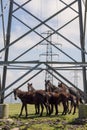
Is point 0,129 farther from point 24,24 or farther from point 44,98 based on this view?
point 24,24

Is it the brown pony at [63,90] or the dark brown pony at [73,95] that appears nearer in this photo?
the brown pony at [63,90]

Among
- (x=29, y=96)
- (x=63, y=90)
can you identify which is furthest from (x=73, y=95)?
(x=29, y=96)

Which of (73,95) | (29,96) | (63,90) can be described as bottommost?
(29,96)

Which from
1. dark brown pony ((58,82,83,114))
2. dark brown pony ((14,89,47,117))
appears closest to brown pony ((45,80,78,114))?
dark brown pony ((58,82,83,114))

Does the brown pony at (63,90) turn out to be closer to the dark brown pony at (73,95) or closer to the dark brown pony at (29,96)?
the dark brown pony at (73,95)

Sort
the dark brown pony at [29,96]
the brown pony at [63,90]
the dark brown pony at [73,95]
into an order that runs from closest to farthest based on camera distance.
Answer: the dark brown pony at [29,96], the brown pony at [63,90], the dark brown pony at [73,95]

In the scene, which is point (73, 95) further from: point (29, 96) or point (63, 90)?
point (29, 96)

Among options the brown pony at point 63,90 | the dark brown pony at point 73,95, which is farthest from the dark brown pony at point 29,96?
the dark brown pony at point 73,95

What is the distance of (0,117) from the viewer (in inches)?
744

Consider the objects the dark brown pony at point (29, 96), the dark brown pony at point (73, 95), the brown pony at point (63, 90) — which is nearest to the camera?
the dark brown pony at point (29, 96)

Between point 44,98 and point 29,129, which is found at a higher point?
point 44,98

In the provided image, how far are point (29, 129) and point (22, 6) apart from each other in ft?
36.5

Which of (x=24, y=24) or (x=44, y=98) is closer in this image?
(x=44, y=98)

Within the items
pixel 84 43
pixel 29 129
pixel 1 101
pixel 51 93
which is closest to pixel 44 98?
pixel 51 93
